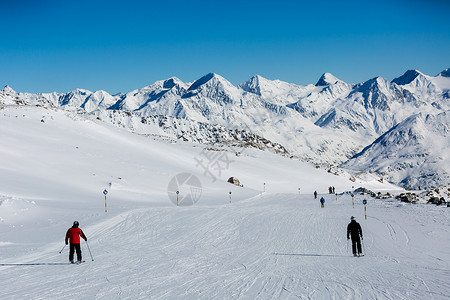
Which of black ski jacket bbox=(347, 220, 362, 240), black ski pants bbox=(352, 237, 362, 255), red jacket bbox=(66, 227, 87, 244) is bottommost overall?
black ski pants bbox=(352, 237, 362, 255)

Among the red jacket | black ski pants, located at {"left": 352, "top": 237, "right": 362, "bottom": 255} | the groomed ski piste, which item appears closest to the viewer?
the groomed ski piste

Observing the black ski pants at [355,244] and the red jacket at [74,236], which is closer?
the red jacket at [74,236]

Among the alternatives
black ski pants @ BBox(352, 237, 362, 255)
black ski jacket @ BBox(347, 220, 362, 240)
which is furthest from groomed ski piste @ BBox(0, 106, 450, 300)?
black ski jacket @ BBox(347, 220, 362, 240)

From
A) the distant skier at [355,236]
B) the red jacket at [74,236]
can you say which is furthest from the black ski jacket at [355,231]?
the red jacket at [74,236]

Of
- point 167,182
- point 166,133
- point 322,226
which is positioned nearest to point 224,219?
point 322,226

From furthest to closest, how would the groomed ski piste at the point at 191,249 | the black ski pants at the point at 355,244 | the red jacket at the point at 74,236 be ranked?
the black ski pants at the point at 355,244
the red jacket at the point at 74,236
the groomed ski piste at the point at 191,249

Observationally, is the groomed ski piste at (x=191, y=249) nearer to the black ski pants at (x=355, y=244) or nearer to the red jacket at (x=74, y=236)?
the black ski pants at (x=355, y=244)

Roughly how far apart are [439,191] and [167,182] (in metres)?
35.5

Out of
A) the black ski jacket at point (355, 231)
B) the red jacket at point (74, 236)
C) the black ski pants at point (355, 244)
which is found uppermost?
the red jacket at point (74, 236)

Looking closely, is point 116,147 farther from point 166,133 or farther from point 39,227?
point 166,133

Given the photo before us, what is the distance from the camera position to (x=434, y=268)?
39.0 feet

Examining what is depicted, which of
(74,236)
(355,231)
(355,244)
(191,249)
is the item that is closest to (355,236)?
(355,231)

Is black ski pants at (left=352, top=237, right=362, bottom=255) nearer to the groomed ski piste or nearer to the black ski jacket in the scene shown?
the black ski jacket

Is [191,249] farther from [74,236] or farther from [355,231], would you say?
[355,231]
